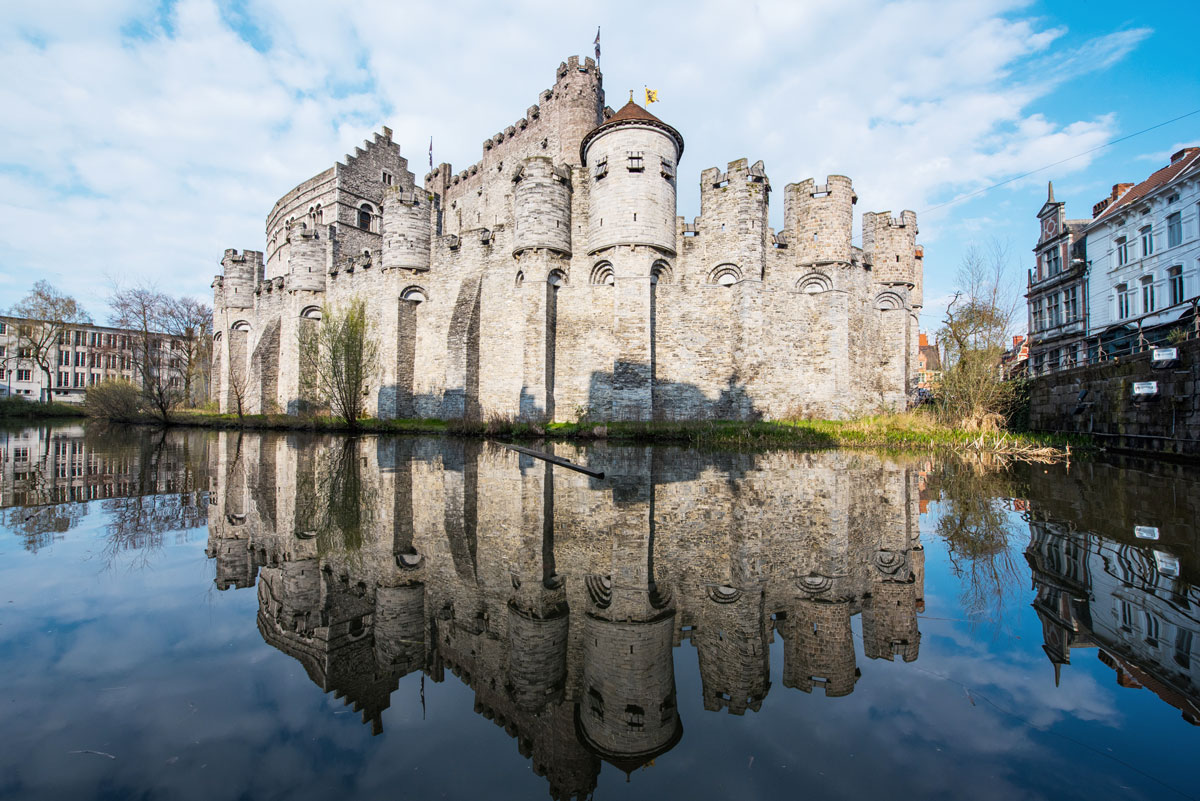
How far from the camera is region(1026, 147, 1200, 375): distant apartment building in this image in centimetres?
1756

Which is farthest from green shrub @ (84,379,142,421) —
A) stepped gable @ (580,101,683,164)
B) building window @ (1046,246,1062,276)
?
building window @ (1046,246,1062,276)

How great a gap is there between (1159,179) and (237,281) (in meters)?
42.8

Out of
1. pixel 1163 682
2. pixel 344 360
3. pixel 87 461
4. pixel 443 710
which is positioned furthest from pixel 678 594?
pixel 344 360

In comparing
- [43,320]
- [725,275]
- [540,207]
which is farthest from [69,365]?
Result: [725,275]

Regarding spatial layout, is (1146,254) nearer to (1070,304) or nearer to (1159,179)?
(1159,179)

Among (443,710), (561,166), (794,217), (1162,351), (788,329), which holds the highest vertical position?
(561,166)

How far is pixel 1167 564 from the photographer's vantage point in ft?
11.2

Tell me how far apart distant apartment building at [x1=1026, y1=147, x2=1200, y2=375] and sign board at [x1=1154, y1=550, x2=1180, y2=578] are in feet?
40.9

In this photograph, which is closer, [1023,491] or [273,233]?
[1023,491]

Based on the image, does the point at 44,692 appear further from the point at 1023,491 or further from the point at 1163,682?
the point at 1023,491

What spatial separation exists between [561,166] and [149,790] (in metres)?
18.8

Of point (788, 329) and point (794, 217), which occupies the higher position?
point (794, 217)

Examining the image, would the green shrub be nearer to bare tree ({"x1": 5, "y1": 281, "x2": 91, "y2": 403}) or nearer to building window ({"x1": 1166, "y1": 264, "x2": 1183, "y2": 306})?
bare tree ({"x1": 5, "y1": 281, "x2": 91, "y2": 403})

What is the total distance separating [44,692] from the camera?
6.56 ft
